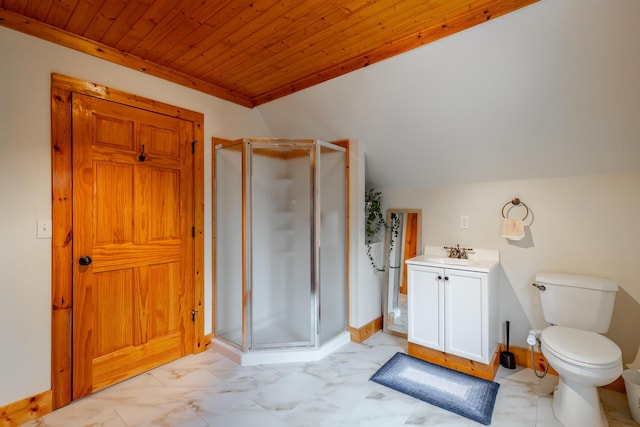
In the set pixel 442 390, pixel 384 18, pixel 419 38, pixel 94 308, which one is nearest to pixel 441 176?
pixel 419 38

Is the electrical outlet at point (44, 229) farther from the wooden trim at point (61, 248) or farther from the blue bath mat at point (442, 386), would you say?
the blue bath mat at point (442, 386)

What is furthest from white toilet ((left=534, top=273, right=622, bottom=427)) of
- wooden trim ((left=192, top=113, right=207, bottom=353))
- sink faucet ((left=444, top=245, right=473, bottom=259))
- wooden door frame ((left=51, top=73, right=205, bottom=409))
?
wooden door frame ((left=51, top=73, right=205, bottom=409))

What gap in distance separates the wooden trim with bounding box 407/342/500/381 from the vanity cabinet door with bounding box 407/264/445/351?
0.19 feet

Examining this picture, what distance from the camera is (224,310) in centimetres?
272

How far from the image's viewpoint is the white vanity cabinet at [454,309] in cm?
220

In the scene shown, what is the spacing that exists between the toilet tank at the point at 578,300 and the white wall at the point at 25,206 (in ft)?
10.6

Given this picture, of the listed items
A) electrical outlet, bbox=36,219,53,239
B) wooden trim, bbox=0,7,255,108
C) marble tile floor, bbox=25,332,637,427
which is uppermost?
wooden trim, bbox=0,7,255,108

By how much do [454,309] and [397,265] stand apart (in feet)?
2.77

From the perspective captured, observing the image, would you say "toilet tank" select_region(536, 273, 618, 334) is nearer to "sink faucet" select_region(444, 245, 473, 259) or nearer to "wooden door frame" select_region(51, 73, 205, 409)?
"sink faucet" select_region(444, 245, 473, 259)

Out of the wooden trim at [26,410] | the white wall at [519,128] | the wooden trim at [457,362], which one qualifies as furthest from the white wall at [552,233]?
the wooden trim at [26,410]

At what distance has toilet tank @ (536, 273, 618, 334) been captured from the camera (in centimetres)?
196

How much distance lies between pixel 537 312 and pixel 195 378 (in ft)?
8.61

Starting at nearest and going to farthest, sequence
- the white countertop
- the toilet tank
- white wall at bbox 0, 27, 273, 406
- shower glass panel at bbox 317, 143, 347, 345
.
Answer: white wall at bbox 0, 27, 273, 406 < the toilet tank < the white countertop < shower glass panel at bbox 317, 143, 347, 345

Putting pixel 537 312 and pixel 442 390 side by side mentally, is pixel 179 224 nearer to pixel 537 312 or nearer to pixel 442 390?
pixel 442 390
